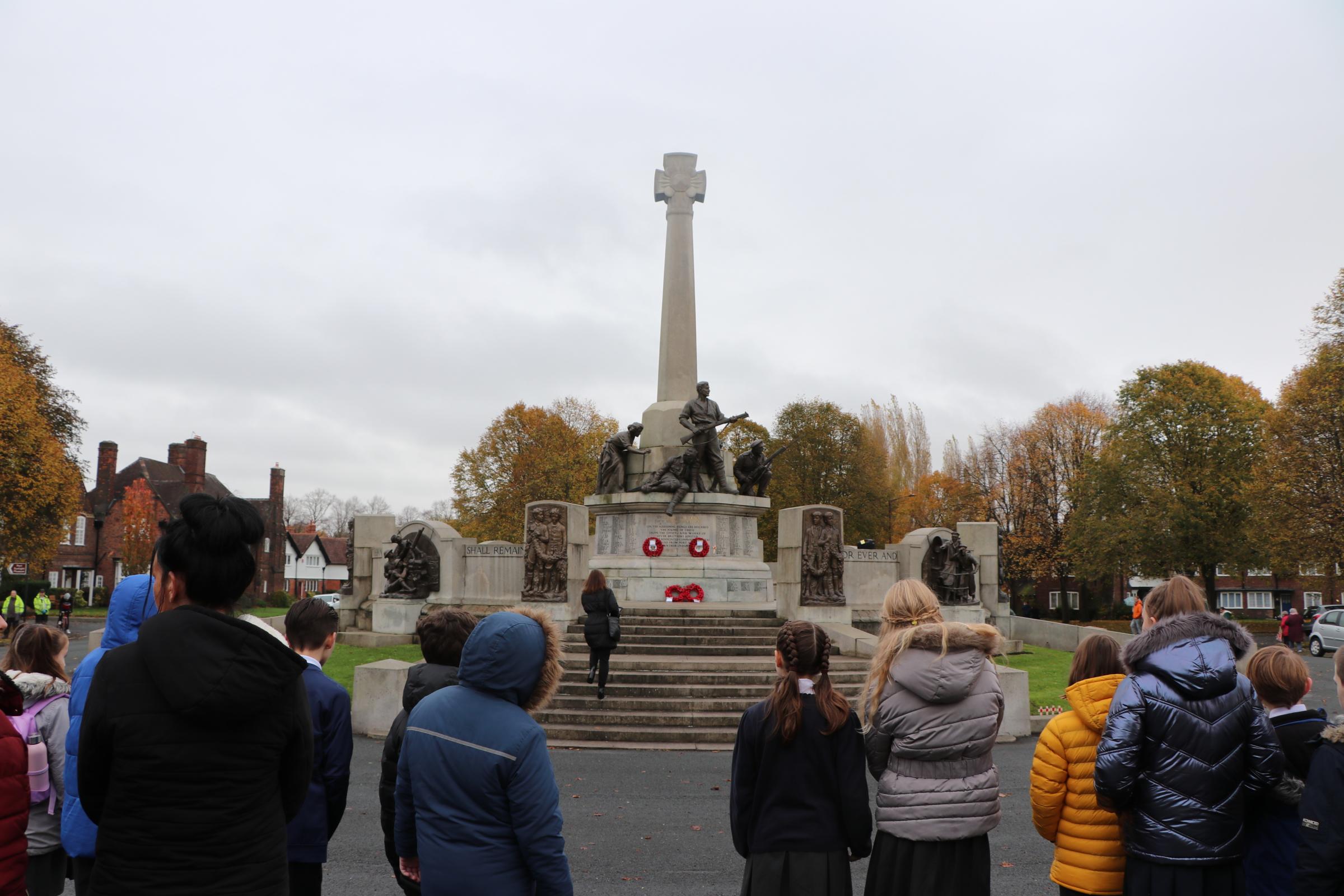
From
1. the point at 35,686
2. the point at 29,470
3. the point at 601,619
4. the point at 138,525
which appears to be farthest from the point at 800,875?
the point at 138,525

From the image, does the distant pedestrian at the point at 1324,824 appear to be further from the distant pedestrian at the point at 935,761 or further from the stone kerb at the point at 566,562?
the stone kerb at the point at 566,562

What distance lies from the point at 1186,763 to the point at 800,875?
1.58 meters

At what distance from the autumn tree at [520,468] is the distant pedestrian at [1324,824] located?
48.7m

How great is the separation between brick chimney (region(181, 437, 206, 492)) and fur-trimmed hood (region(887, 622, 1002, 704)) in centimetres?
6635

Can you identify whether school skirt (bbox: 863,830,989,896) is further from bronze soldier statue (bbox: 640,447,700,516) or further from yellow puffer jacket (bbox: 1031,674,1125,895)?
bronze soldier statue (bbox: 640,447,700,516)

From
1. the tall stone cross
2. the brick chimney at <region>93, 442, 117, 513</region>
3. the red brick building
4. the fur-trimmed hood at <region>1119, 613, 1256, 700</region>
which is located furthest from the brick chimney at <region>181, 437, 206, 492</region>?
the fur-trimmed hood at <region>1119, 613, 1256, 700</region>

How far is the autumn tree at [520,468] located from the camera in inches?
2092

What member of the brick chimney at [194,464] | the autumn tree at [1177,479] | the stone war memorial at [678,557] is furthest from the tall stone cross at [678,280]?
the brick chimney at [194,464]

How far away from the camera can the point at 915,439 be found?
211ft

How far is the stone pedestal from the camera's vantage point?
67.8 ft

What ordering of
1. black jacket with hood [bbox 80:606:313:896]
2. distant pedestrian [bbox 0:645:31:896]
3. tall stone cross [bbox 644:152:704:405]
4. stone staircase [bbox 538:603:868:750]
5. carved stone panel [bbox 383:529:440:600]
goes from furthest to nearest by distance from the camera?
1. tall stone cross [bbox 644:152:704:405]
2. carved stone panel [bbox 383:529:440:600]
3. stone staircase [bbox 538:603:868:750]
4. distant pedestrian [bbox 0:645:31:896]
5. black jacket with hood [bbox 80:606:313:896]

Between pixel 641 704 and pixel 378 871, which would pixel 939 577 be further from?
pixel 378 871

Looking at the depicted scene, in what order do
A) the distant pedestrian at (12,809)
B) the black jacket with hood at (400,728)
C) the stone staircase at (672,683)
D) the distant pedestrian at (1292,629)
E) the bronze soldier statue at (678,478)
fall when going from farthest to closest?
the distant pedestrian at (1292,629) < the bronze soldier statue at (678,478) < the stone staircase at (672,683) < the black jacket with hood at (400,728) < the distant pedestrian at (12,809)

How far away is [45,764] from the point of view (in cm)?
449
